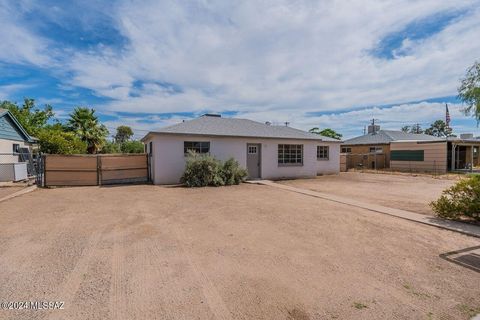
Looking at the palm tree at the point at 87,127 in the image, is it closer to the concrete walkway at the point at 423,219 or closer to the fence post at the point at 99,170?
the fence post at the point at 99,170

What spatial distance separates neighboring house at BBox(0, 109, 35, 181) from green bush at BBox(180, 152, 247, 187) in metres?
9.68

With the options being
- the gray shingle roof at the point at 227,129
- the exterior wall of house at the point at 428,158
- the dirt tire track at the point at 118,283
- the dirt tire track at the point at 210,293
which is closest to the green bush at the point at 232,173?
the gray shingle roof at the point at 227,129

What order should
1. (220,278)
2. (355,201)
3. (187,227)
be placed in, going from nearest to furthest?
1. (220,278)
2. (187,227)
3. (355,201)

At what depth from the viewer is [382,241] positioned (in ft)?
17.0

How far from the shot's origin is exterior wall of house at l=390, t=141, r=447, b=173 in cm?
2212

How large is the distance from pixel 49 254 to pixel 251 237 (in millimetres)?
3675

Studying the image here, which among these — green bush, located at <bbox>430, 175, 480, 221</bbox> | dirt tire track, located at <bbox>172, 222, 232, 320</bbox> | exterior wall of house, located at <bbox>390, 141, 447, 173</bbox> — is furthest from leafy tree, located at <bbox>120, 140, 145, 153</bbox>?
green bush, located at <bbox>430, 175, 480, 221</bbox>

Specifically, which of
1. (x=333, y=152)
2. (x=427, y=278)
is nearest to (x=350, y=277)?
(x=427, y=278)

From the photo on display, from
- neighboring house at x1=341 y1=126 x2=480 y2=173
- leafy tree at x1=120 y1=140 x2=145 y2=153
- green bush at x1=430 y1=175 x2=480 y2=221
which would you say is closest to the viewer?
green bush at x1=430 y1=175 x2=480 y2=221

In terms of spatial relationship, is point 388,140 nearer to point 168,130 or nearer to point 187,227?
point 168,130

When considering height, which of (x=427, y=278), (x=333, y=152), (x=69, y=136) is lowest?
(x=427, y=278)

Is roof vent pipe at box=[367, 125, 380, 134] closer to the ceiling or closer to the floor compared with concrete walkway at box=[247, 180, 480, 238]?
closer to the ceiling

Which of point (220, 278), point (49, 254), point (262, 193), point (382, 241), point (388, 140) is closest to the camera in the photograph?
point (220, 278)

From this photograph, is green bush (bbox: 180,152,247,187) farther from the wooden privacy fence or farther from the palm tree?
the palm tree
